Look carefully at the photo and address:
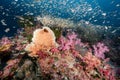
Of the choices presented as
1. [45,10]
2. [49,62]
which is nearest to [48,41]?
[49,62]

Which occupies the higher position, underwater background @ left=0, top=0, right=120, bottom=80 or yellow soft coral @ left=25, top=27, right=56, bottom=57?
yellow soft coral @ left=25, top=27, right=56, bottom=57

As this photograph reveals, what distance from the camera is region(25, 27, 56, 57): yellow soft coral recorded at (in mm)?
4625

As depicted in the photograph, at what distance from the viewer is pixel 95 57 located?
17.4ft

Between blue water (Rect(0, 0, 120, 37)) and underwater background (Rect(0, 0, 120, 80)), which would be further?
blue water (Rect(0, 0, 120, 37))

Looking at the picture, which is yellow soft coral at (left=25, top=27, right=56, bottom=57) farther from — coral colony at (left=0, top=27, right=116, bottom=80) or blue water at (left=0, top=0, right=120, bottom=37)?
blue water at (left=0, top=0, right=120, bottom=37)

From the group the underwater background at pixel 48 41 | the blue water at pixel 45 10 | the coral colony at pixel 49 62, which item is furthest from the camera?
the blue water at pixel 45 10

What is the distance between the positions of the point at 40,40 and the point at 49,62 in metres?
0.61

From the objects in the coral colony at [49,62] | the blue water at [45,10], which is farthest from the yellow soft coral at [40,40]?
the blue water at [45,10]

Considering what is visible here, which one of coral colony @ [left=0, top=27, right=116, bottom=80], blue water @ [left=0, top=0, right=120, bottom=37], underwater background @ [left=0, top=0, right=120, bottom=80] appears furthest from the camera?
blue water @ [left=0, top=0, right=120, bottom=37]

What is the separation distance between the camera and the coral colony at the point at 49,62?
425cm

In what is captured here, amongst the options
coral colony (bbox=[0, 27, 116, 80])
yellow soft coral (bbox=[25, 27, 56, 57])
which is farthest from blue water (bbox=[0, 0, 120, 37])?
yellow soft coral (bbox=[25, 27, 56, 57])

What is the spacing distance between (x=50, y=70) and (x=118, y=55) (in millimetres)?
6770

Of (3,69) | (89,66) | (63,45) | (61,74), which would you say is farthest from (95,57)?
(3,69)

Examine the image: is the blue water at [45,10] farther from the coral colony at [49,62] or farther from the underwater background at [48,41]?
the coral colony at [49,62]
